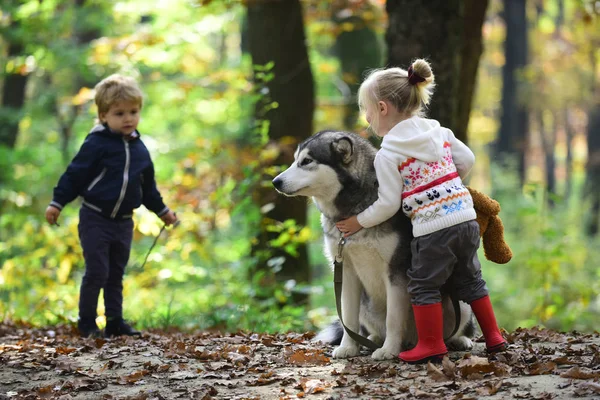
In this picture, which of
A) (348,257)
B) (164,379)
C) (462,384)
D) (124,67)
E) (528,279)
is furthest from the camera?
(528,279)

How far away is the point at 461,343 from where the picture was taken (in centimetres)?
458

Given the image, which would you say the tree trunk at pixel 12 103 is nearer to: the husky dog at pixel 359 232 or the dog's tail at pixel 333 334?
the dog's tail at pixel 333 334

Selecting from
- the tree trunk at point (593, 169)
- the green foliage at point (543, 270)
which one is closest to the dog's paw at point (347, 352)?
the green foliage at point (543, 270)

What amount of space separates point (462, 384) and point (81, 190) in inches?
135

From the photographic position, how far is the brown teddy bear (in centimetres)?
436

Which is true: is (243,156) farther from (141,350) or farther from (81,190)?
(141,350)

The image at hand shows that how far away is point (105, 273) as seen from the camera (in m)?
5.56

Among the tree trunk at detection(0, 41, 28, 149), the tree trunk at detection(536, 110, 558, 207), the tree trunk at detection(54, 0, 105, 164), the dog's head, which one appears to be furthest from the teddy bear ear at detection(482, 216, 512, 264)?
the tree trunk at detection(536, 110, 558, 207)

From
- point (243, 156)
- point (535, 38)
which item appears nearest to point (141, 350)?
point (243, 156)

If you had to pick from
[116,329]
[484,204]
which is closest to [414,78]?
[484,204]

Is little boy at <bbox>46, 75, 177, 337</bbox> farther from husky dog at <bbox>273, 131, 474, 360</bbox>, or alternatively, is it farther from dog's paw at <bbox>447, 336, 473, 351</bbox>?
dog's paw at <bbox>447, 336, 473, 351</bbox>

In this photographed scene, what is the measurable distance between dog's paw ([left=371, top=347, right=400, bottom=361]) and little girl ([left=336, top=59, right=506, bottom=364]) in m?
0.11

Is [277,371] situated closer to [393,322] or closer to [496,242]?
[393,322]

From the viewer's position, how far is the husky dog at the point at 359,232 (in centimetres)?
423
